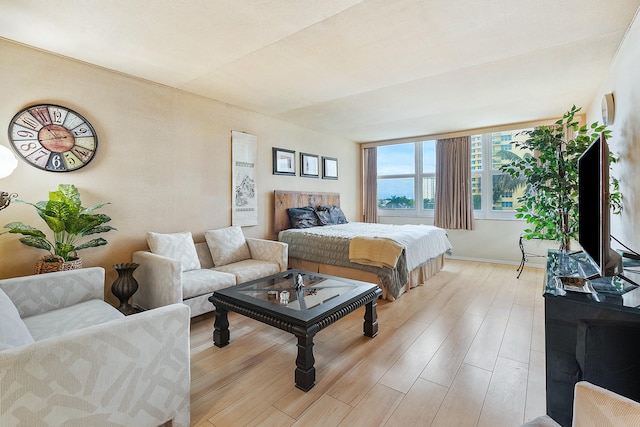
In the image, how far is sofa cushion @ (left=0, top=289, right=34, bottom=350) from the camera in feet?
3.69

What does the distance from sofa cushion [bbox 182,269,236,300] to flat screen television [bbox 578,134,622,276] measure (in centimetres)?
270

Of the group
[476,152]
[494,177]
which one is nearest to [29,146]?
Answer: [476,152]

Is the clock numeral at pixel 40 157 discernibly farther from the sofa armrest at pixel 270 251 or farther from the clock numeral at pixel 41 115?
the sofa armrest at pixel 270 251

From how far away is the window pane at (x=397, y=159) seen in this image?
6.12 metres

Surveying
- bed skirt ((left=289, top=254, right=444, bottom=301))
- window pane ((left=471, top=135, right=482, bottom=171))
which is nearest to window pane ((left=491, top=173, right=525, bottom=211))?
window pane ((left=471, top=135, right=482, bottom=171))

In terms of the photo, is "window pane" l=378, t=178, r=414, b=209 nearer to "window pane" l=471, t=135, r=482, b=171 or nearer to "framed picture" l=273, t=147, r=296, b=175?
"window pane" l=471, t=135, r=482, b=171

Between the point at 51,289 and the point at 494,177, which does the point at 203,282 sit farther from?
the point at 494,177

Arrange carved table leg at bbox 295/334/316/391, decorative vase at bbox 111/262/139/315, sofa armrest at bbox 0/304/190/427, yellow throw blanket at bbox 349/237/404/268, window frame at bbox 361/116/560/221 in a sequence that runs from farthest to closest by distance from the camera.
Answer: window frame at bbox 361/116/560/221 → yellow throw blanket at bbox 349/237/404/268 → decorative vase at bbox 111/262/139/315 → carved table leg at bbox 295/334/316/391 → sofa armrest at bbox 0/304/190/427

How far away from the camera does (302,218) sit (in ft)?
15.2

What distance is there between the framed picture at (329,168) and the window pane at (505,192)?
9.45 ft

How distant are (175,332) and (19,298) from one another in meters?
1.26

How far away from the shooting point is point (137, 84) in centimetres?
296

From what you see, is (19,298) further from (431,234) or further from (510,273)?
(510,273)

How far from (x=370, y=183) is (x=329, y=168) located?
4.19 ft
